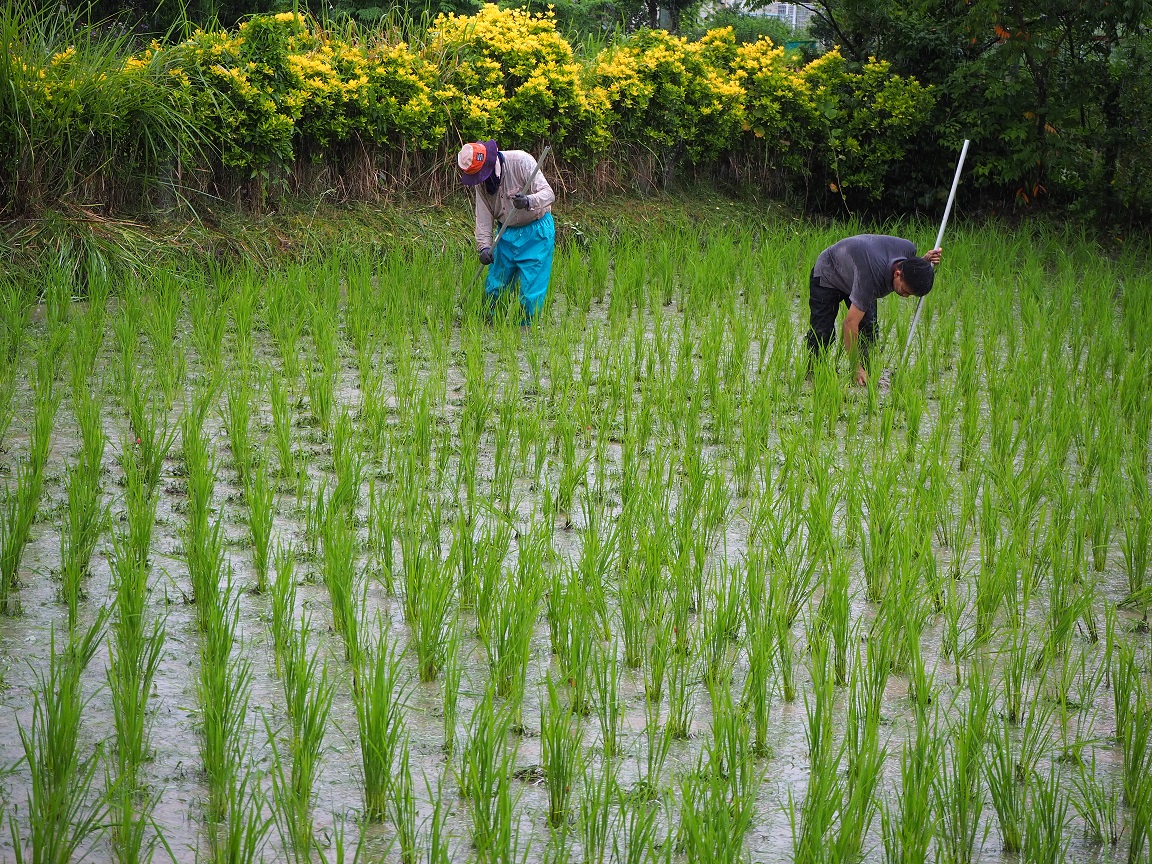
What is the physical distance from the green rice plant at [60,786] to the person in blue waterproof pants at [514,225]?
3.89 m

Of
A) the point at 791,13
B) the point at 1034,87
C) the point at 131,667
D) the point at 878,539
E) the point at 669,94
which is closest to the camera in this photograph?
the point at 131,667

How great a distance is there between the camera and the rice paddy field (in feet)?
7.49

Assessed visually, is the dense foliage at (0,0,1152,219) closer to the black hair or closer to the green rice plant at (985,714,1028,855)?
the black hair

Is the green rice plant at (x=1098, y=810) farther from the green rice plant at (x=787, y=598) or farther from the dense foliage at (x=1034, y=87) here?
the dense foliage at (x=1034, y=87)

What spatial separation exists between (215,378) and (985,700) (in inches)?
129

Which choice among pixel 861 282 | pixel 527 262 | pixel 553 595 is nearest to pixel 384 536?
pixel 553 595

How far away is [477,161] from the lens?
19.2 feet

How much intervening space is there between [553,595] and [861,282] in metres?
2.88

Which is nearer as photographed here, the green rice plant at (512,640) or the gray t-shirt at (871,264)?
the green rice plant at (512,640)

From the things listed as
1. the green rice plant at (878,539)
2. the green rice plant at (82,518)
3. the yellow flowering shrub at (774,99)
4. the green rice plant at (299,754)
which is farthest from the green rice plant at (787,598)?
the yellow flowering shrub at (774,99)

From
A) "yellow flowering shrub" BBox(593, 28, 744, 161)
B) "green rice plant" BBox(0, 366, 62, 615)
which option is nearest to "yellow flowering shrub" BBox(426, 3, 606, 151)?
"yellow flowering shrub" BBox(593, 28, 744, 161)

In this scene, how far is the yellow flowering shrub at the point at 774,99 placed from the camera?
954 cm

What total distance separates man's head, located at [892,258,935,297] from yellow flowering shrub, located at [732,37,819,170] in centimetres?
484

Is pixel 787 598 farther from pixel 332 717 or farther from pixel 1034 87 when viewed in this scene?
pixel 1034 87
